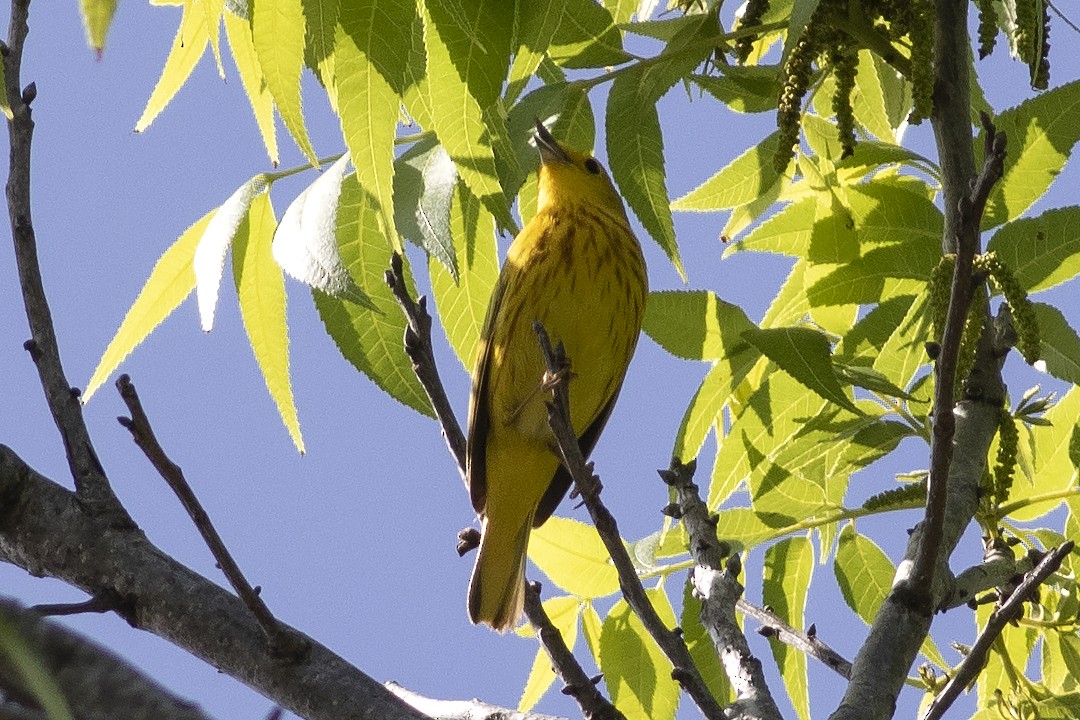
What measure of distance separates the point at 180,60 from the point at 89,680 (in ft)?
7.83

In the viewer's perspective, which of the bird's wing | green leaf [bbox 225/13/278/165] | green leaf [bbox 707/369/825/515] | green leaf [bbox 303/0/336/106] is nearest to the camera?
green leaf [bbox 303/0/336/106]

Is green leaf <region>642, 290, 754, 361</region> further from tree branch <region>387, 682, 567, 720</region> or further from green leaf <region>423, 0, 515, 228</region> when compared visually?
tree branch <region>387, 682, 567, 720</region>

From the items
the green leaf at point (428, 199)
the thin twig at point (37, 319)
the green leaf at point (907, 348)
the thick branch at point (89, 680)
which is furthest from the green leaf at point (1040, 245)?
the thick branch at point (89, 680)

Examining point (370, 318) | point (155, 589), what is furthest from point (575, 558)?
point (155, 589)

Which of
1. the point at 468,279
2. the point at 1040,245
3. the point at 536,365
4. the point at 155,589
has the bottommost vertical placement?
the point at 155,589

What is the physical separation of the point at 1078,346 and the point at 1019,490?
0.49 metres

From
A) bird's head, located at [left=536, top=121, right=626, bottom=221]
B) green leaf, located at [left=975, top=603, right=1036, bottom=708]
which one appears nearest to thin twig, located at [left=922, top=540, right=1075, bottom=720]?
green leaf, located at [left=975, top=603, right=1036, bottom=708]

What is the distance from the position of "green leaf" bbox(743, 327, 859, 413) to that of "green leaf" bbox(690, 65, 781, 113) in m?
0.59

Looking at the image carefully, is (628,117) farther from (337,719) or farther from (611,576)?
(337,719)

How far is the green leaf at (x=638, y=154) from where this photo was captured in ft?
9.08

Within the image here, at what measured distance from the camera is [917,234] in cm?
293

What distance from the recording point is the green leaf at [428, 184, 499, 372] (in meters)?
2.89

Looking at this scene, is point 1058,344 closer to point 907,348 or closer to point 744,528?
point 907,348

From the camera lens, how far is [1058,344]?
8.80 feet
